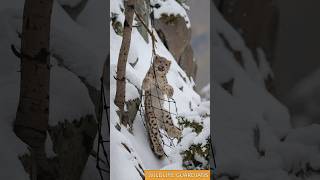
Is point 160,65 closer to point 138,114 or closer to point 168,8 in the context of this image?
point 138,114

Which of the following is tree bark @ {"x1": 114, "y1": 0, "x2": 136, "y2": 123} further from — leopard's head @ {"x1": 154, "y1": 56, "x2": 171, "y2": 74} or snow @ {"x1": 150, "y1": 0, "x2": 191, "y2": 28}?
snow @ {"x1": 150, "y1": 0, "x2": 191, "y2": 28}

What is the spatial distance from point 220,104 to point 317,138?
1.23 feet

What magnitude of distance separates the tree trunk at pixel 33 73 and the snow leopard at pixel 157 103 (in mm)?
2288

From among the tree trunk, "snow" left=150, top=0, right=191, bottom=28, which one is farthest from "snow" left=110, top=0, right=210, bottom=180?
"snow" left=150, top=0, right=191, bottom=28

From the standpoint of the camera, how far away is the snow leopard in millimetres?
4184

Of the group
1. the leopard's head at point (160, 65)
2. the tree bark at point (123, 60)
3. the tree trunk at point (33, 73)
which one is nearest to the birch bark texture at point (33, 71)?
the tree trunk at point (33, 73)

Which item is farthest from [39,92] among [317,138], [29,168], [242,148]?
[317,138]

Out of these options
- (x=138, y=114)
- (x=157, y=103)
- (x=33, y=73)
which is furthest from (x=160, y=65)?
(x=33, y=73)

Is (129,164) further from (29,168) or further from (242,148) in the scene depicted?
(242,148)

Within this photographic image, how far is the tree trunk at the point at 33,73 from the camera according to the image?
1.85 meters

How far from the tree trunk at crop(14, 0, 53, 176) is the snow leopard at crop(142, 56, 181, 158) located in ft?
7.51

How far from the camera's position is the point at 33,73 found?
1.86 meters

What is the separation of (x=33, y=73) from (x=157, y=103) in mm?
2629

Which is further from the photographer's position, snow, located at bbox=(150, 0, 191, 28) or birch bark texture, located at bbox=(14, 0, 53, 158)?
snow, located at bbox=(150, 0, 191, 28)
